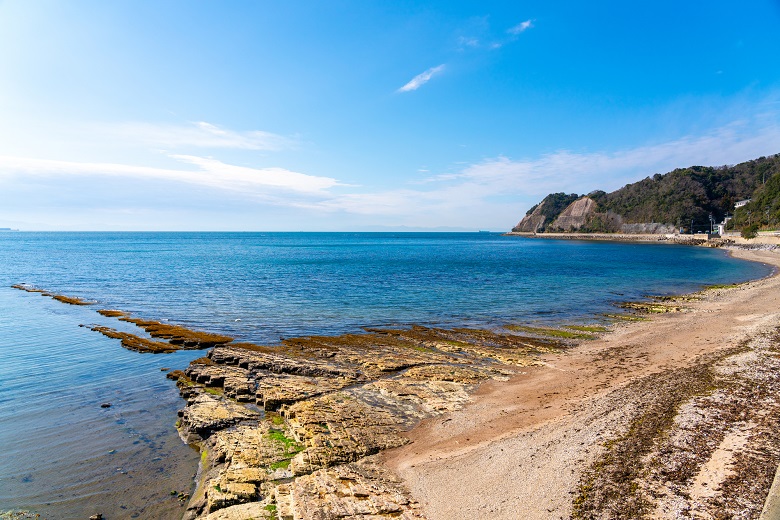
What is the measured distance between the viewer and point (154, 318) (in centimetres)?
3177

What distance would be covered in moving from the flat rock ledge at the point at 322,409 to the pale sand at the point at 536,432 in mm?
793

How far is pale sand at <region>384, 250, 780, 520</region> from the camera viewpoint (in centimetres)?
959

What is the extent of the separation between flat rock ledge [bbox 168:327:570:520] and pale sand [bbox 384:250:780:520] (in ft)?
2.60

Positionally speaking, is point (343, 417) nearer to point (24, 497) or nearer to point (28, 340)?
point (24, 497)

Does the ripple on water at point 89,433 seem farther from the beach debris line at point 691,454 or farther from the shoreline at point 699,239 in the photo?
the shoreline at point 699,239

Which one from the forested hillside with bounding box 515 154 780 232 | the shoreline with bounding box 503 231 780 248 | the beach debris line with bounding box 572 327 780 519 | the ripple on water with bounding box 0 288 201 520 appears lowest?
the ripple on water with bounding box 0 288 201 520

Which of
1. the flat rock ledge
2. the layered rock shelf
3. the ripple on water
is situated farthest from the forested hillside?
the ripple on water

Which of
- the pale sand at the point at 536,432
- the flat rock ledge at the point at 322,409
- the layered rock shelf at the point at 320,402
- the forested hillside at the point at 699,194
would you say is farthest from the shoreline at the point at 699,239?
the flat rock ledge at the point at 322,409

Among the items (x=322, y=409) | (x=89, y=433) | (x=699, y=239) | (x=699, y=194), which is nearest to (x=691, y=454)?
(x=322, y=409)

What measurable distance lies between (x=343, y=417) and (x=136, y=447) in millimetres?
6377

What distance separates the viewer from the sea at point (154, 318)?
11.1 m

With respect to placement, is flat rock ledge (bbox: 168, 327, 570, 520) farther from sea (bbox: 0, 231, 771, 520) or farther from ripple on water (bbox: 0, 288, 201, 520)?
sea (bbox: 0, 231, 771, 520)

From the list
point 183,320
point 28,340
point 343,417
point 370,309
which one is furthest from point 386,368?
point 28,340

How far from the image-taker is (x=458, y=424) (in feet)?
46.2
